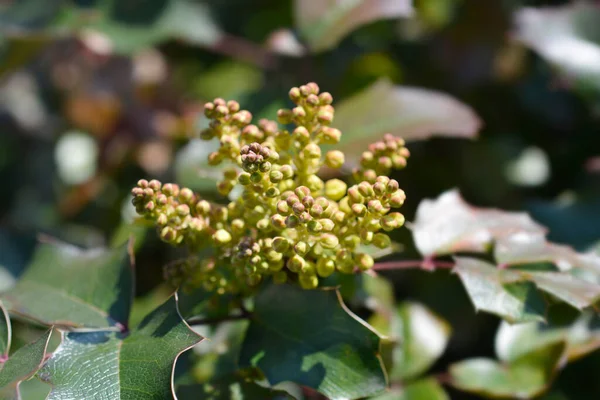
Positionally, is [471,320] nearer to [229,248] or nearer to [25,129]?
[229,248]


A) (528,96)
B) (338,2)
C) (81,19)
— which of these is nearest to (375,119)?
(338,2)

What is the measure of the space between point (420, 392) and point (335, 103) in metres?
0.77

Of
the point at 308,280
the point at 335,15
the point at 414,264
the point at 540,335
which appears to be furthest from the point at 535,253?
the point at 335,15

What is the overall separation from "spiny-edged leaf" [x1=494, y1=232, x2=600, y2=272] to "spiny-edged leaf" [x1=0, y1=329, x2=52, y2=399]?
2.57 ft

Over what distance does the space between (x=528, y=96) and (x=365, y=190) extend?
1.20m

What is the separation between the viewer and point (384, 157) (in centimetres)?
104

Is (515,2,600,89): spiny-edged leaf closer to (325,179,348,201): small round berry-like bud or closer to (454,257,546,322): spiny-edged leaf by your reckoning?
(454,257,546,322): spiny-edged leaf

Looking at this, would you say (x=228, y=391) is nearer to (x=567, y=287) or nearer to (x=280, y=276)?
(x=280, y=276)

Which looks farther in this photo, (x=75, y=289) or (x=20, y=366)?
(x=75, y=289)

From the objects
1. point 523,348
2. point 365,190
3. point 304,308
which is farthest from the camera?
point 523,348

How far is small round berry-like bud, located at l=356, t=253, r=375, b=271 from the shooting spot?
3.19ft

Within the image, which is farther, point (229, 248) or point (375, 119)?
point (375, 119)

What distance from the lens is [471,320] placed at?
163 cm

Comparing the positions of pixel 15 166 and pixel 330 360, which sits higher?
pixel 330 360
